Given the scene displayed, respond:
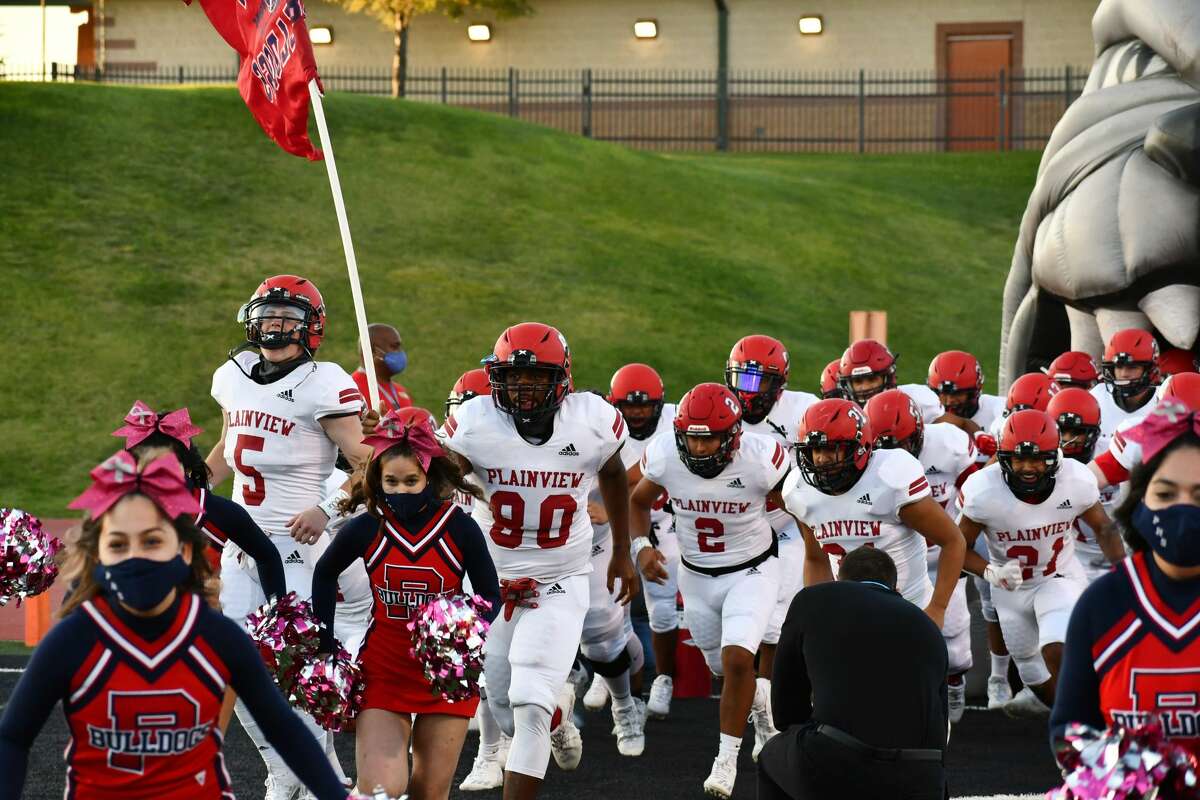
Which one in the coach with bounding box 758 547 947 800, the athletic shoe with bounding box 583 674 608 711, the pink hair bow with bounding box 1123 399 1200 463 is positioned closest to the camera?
the pink hair bow with bounding box 1123 399 1200 463

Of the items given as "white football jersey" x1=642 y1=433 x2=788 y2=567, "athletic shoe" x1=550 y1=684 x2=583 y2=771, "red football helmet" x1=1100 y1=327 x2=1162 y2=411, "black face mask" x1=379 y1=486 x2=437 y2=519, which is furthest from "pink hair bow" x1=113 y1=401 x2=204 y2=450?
"red football helmet" x1=1100 y1=327 x2=1162 y2=411

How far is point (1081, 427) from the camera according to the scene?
10.0 meters

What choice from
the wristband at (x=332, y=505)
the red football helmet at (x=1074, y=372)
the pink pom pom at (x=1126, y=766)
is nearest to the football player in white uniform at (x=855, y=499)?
the wristband at (x=332, y=505)

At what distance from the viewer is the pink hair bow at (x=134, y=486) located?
164 inches

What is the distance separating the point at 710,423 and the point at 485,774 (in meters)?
2.02

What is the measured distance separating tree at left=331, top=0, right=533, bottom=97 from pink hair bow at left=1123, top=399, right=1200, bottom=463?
29030 mm

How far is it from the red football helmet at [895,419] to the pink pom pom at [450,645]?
387cm

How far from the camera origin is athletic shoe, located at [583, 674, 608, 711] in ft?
32.4

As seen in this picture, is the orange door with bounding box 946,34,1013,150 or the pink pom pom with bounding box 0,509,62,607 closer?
the pink pom pom with bounding box 0,509,62,607

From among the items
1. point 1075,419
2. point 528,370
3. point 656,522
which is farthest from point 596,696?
point 528,370

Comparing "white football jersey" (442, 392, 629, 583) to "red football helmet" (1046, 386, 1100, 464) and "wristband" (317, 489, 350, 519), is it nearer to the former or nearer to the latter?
"wristband" (317, 489, 350, 519)

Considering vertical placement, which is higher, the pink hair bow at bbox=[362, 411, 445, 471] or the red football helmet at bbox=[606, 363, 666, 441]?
the red football helmet at bbox=[606, 363, 666, 441]

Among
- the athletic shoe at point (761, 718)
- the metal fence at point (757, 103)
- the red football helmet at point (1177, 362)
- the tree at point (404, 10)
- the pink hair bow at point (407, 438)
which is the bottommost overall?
the athletic shoe at point (761, 718)

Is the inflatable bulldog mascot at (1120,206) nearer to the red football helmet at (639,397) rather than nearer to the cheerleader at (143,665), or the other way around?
the red football helmet at (639,397)
